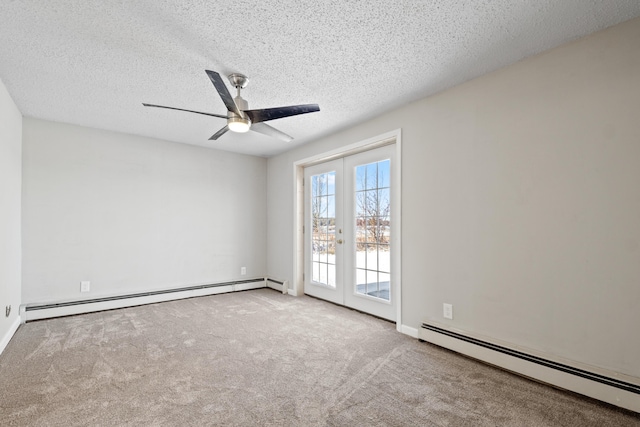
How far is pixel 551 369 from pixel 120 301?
4.75 meters

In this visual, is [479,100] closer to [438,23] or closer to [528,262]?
[438,23]

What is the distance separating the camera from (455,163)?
2.85m

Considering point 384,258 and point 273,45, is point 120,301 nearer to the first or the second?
point 384,258

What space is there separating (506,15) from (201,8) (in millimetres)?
1826

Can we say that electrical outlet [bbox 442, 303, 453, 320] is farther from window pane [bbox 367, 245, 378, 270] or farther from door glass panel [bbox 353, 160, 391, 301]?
window pane [bbox 367, 245, 378, 270]

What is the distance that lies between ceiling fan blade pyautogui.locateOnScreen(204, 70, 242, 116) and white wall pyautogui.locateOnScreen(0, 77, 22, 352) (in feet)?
7.23

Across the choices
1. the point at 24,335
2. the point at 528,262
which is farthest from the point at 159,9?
the point at 24,335

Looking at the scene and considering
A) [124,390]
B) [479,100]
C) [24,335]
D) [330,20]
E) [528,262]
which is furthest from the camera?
[24,335]

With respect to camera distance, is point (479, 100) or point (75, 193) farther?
Result: point (75, 193)

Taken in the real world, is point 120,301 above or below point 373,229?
below

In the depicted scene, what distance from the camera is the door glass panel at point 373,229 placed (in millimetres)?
3697

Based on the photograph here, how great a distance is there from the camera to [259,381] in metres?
2.23

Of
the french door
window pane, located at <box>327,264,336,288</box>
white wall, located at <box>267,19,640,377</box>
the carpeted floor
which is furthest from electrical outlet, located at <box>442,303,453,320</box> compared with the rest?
window pane, located at <box>327,264,336,288</box>

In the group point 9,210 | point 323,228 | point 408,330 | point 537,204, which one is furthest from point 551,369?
point 9,210
